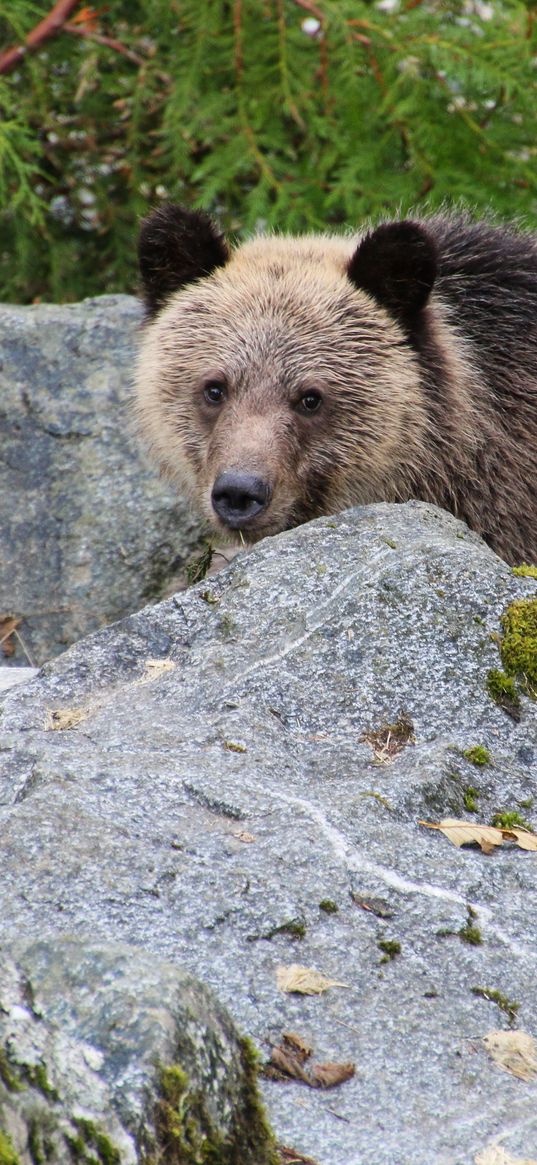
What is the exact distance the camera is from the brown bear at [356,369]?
18.1 ft

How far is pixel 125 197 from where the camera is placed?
9.36 metres

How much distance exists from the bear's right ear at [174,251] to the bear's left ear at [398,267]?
0.70m

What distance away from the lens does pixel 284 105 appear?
8078 mm

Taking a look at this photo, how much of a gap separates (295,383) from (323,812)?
109 inches

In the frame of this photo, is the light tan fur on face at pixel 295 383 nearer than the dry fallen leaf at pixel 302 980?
No

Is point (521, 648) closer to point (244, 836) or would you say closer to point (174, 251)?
point (244, 836)

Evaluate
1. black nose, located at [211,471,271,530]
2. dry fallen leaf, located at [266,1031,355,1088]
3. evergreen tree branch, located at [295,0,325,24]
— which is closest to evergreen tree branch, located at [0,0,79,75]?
evergreen tree branch, located at [295,0,325,24]

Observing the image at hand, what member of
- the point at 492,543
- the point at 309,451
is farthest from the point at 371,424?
the point at 492,543

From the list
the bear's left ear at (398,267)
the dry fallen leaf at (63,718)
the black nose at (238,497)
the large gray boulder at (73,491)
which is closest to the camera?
the dry fallen leaf at (63,718)

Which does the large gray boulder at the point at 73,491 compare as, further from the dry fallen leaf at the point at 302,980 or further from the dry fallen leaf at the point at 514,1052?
the dry fallen leaf at the point at 514,1052

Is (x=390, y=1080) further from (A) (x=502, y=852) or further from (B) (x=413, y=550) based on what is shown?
(B) (x=413, y=550)

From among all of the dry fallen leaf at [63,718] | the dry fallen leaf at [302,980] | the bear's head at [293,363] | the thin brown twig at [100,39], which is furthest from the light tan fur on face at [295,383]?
the thin brown twig at [100,39]

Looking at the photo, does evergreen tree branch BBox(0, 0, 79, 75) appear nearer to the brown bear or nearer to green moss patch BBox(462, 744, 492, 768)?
the brown bear

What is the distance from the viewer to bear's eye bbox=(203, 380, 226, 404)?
222 inches
